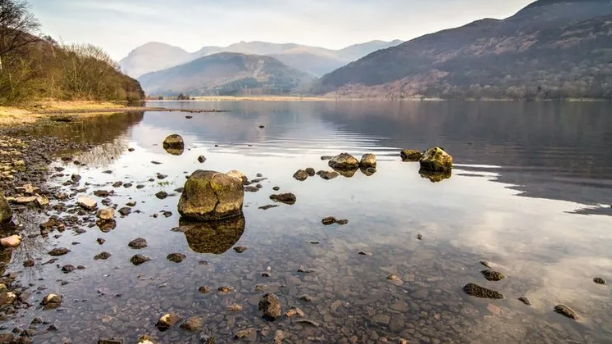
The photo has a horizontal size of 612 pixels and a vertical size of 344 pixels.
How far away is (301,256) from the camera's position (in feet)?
48.2

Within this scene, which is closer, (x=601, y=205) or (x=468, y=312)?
(x=468, y=312)

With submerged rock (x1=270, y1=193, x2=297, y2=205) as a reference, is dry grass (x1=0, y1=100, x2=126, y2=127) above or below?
above

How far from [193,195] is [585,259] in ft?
59.3

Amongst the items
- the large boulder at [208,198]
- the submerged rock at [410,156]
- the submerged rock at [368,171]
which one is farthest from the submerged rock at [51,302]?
the submerged rock at [410,156]

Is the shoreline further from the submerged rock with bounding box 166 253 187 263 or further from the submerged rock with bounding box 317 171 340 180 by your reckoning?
the submerged rock with bounding box 166 253 187 263

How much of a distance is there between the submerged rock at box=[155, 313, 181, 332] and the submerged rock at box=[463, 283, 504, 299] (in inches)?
366

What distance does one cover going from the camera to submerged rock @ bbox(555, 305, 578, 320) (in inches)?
422

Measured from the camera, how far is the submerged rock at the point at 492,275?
1302 cm

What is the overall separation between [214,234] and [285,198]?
6996 millimetres

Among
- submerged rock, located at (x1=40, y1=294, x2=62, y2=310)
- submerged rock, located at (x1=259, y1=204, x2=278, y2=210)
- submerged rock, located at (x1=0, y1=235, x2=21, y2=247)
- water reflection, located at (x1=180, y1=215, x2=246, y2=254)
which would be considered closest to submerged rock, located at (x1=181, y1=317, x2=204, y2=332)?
submerged rock, located at (x1=40, y1=294, x2=62, y2=310)

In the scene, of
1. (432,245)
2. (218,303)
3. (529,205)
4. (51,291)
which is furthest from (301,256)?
(529,205)

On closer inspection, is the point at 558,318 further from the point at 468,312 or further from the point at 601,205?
the point at 601,205

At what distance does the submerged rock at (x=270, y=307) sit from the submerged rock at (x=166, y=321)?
2.37m

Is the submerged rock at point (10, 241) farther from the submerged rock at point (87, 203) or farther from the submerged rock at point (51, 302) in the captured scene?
the submerged rock at point (51, 302)
